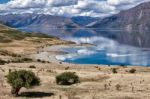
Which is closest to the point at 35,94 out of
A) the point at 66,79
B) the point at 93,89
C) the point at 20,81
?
the point at 20,81

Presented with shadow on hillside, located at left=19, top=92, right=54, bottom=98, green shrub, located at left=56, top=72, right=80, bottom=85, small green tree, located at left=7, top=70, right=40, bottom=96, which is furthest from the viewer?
green shrub, located at left=56, top=72, right=80, bottom=85

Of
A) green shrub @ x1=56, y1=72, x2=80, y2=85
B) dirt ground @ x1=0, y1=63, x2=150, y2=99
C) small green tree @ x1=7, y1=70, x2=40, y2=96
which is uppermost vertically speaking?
small green tree @ x1=7, y1=70, x2=40, y2=96

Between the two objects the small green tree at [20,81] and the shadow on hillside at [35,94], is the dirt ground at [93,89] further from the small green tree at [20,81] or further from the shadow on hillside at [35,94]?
the small green tree at [20,81]

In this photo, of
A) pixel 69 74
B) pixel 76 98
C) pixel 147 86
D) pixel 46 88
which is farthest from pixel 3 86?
pixel 147 86

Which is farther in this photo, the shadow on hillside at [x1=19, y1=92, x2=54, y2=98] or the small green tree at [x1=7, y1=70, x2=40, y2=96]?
the shadow on hillside at [x1=19, y1=92, x2=54, y2=98]

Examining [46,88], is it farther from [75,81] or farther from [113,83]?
[113,83]

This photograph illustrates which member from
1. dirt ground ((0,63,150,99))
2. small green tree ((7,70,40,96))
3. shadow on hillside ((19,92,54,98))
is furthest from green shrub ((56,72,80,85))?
small green tree ((7,70,40,96))

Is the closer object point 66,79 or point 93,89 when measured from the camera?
point 93,89

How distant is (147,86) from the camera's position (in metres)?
42.0

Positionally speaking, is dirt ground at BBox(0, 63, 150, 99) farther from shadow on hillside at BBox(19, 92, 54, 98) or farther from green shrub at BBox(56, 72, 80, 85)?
green shrub at BBox(56, 72, 80, 85)

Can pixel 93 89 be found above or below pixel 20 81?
below

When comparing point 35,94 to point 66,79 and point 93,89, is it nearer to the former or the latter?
point 93,89

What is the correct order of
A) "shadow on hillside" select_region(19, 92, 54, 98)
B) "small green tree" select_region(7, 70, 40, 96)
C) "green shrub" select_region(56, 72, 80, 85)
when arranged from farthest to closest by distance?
"green shrub" select_region(56, 72, 80, 85), "shadow on hillside" select_region(19, 92, 54, 98), "small green tree" select_region(7, 70, 40, 96)

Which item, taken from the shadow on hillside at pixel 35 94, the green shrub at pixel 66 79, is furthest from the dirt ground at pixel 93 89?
the green shrub at pixel 66 79
